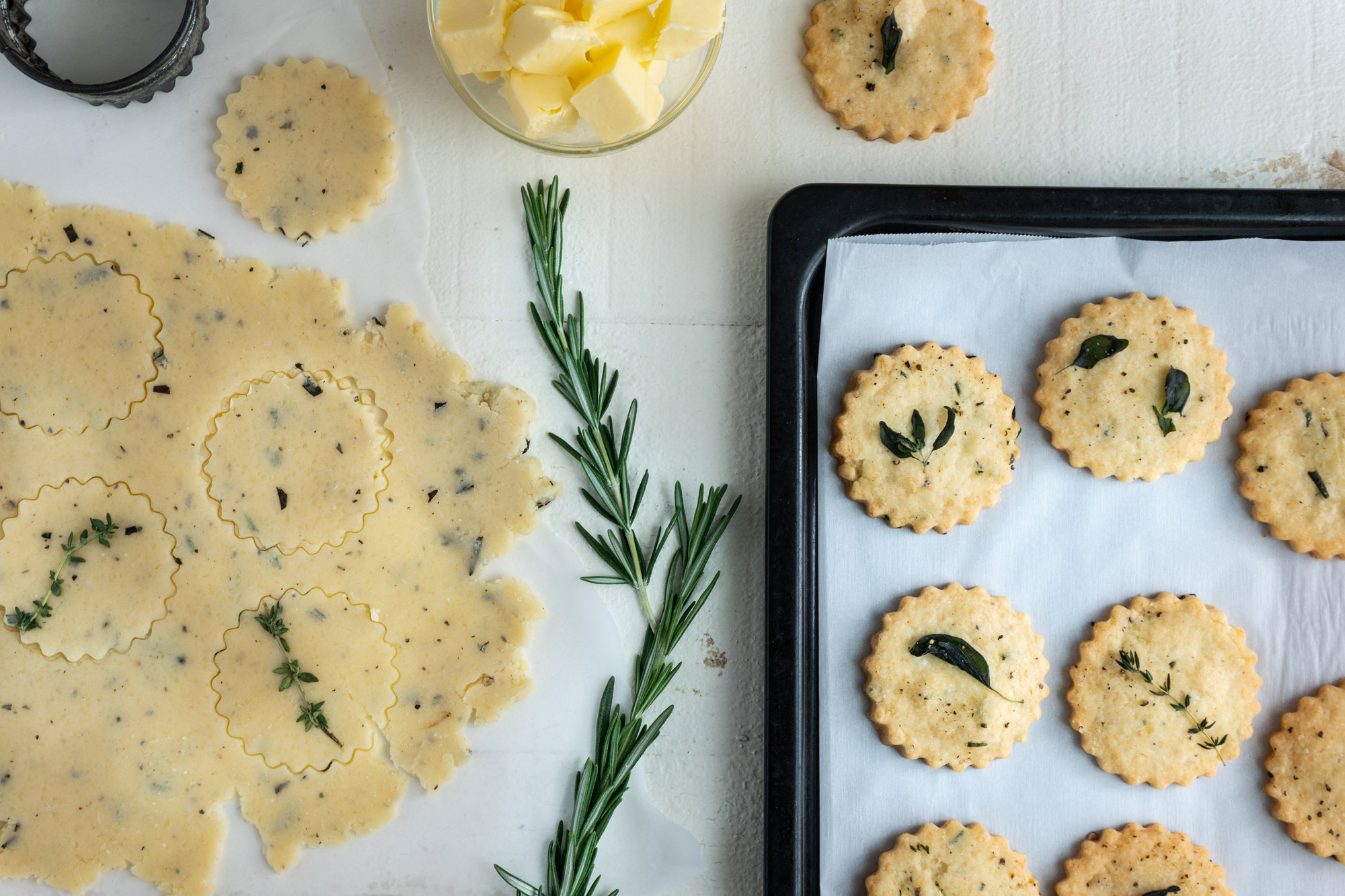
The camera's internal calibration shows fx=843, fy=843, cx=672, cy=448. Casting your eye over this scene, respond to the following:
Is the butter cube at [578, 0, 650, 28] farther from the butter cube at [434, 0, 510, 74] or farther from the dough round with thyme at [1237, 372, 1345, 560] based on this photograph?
the dough round with thyme at [1237, 372, 1345, 560]

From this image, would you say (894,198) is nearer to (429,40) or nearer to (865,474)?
(865,474)

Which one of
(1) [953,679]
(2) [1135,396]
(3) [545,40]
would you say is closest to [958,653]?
(1) [953,679]

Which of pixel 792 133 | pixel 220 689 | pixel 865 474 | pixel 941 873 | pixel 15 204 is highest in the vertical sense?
pixel 792 133

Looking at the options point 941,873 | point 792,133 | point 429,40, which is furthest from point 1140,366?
point 429,40

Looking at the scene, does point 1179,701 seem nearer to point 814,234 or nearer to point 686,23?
point 814,234

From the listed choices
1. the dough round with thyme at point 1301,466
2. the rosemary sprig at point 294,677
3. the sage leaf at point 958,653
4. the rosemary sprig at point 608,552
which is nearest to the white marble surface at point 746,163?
the rosemary sprig at point 608,552

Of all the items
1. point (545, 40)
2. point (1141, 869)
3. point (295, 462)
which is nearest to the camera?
point (545, 40)
